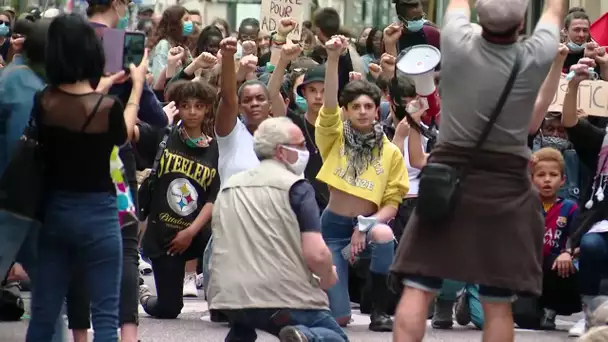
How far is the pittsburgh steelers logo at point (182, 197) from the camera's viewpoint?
1145cm

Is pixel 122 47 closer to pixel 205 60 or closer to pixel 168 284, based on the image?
pixel 205 60

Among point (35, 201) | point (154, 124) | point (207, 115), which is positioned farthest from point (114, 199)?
point (207, 115)

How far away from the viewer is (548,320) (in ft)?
38.2

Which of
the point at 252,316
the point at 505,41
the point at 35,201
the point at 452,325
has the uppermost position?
the point at 505,41

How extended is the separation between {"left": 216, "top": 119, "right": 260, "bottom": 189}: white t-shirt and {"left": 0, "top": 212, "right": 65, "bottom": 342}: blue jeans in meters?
2.39

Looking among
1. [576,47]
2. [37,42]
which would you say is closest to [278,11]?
[576,47]

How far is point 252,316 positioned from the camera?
8.23m

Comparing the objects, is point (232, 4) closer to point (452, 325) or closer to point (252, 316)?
point (452, 325)

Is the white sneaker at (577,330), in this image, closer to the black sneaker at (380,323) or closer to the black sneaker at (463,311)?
the black sneaker at (463,311)

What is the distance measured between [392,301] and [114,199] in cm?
431

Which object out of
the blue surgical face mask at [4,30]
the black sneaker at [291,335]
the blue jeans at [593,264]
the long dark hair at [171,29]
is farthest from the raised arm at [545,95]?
the blue surgical face mask at [4,30]

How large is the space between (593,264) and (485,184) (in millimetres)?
3601

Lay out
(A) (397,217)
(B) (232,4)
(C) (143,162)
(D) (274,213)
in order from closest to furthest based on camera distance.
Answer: (D) (274,213) → (C) (143,162) → (A) (397,217) → (B) (232,4)

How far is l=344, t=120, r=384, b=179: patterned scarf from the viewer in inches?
436
